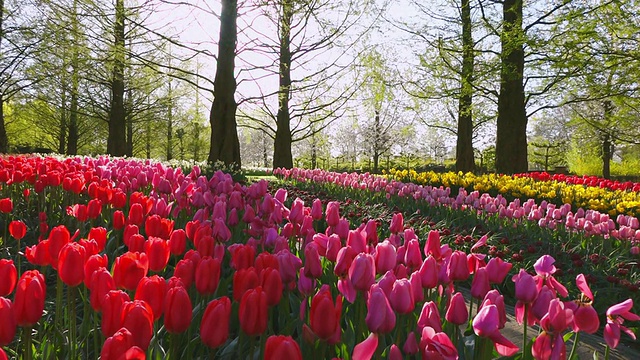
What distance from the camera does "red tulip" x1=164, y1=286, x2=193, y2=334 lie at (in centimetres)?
117

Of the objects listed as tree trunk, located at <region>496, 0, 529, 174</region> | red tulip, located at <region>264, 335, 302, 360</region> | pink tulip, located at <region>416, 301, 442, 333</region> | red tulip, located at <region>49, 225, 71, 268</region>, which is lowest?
pink tulip, located at <region>416, 301, 442, 333</region>

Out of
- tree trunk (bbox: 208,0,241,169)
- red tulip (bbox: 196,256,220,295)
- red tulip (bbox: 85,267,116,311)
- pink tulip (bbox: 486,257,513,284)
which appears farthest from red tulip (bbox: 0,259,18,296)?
tree trunk (bbox: 208,0,241,169)

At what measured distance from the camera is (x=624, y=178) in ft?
83.9

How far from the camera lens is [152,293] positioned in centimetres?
118

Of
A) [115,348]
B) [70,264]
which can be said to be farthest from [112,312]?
[70,264]

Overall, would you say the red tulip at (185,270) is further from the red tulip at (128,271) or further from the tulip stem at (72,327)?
the tulip stem at (72,327)

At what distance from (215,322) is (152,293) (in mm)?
189

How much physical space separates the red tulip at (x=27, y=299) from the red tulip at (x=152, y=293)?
0.24 metres

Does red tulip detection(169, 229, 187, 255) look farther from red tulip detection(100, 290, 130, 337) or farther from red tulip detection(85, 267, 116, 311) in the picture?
red tulip detection(100, 290, 130, 337)

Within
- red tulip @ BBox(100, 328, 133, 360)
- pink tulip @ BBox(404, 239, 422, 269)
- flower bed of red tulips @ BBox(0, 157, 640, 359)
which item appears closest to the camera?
red tulip @ BBox(100, 328, 133, 360)

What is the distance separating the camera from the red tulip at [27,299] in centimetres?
→ 114

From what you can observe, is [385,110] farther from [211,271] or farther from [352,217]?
[211,271]

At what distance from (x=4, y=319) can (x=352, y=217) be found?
414 cm

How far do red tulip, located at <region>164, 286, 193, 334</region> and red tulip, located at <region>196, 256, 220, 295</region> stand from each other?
286 mm
